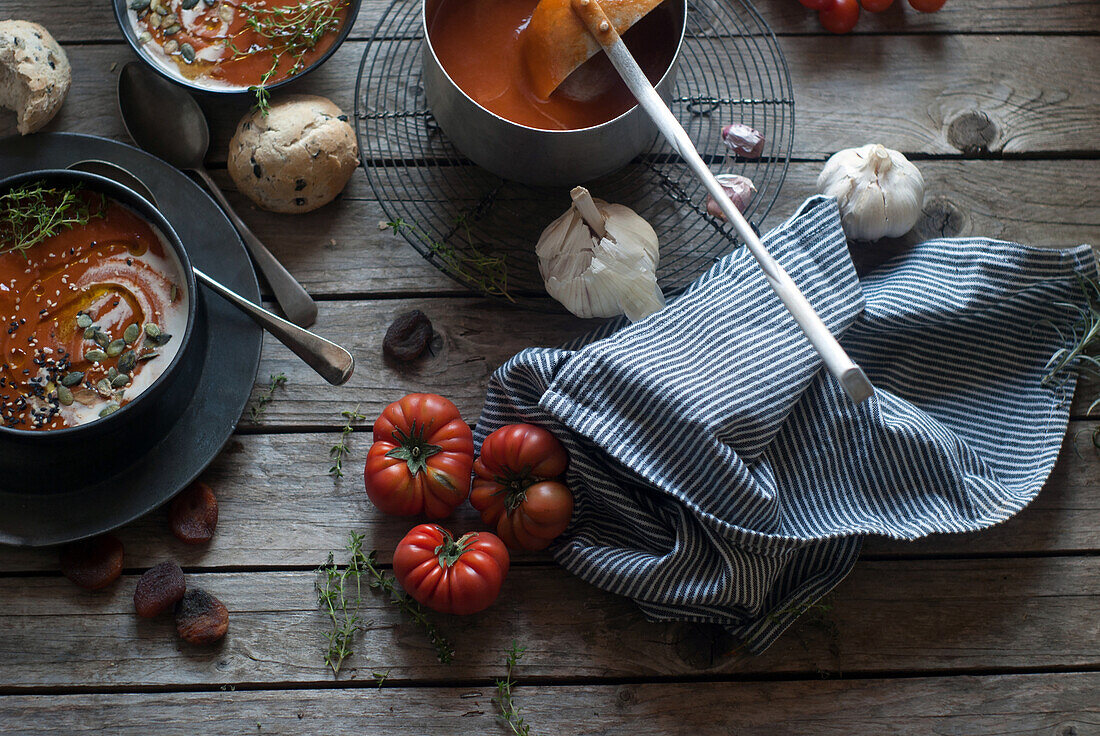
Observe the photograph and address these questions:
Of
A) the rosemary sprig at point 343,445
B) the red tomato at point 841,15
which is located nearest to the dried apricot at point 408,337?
the rosemary sprig at point 343,445

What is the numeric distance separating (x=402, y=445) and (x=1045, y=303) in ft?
4.53

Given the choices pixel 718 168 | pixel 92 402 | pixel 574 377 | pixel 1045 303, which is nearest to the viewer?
pixel 92 402

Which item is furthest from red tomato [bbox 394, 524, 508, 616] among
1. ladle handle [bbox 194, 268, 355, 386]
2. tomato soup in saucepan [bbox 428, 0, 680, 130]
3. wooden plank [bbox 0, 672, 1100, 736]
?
tomato soup in saucepan [bbox 428, 0, 680, 130]

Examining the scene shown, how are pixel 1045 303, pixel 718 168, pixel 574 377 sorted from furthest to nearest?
pixel 718 168 < pixel 1045 303 < pixel 574 377

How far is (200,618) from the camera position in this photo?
1756 millimetres

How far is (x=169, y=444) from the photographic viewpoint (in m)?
1.76

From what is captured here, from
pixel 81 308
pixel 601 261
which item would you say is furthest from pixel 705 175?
pixel 81 308

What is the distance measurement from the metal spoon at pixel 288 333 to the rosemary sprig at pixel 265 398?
3.8 inches

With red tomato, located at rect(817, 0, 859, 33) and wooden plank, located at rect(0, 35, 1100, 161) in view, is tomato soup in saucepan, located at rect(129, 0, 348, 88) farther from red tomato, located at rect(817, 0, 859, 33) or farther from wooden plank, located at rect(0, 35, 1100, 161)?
red tomato, located at rect(817, 0, 859, 33)

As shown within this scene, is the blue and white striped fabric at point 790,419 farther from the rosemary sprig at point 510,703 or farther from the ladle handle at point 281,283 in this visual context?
the ladle handle at point 281,283

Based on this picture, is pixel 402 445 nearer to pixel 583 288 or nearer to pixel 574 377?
pixel 574 377

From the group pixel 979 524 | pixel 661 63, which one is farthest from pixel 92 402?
pixel 979 524

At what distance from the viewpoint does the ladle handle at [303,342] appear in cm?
177

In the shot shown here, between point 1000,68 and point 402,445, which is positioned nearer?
point 402,445
